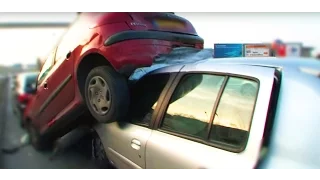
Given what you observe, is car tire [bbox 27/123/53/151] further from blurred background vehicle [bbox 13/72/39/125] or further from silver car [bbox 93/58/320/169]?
silver car [bbox 93/58/320/169]

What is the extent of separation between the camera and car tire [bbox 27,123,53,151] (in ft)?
8.63

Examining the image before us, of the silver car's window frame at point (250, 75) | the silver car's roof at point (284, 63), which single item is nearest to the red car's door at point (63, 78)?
the silver car's window frame at point (250, 75)

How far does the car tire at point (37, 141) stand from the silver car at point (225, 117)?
2.15 ft

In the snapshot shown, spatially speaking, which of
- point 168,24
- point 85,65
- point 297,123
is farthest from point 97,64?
point 297,123

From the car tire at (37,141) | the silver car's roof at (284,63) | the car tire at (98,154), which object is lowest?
the car tire at (98,154)

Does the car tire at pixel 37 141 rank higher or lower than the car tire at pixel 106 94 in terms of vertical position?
lower

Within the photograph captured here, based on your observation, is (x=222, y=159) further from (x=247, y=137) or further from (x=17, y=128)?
(x=17, y=128)

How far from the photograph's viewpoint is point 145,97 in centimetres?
244

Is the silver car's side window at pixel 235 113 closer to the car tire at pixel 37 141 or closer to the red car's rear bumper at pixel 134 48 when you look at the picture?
the red car's rear bumper at pixel 134 48

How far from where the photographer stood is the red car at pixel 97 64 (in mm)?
2547

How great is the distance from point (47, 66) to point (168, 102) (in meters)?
1.26

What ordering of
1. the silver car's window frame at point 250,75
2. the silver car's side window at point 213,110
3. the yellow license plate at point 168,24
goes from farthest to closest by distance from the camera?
the yellow license plate at point 168,24 → the silver car's side window at point 213,110 → the silver car's window frame at point 250,75
